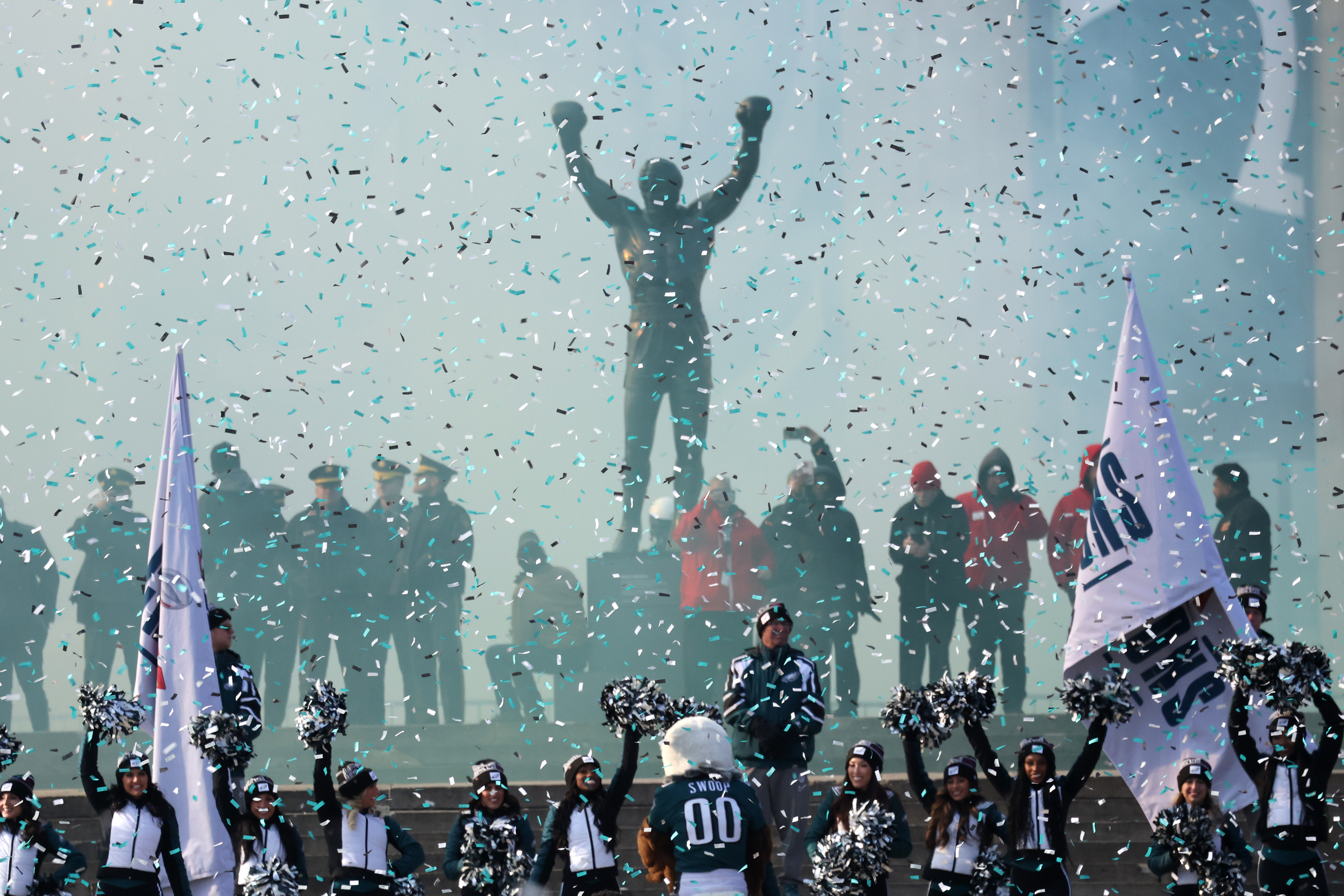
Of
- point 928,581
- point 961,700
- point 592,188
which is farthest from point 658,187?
point 961,700

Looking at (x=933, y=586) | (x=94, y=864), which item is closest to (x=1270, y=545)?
(x=933, y=586)

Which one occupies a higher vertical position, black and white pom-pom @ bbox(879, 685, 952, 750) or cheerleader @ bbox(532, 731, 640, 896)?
black and white pom-pom @ bbox(879, 685, 952, 750)

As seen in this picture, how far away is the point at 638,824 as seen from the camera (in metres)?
9.20

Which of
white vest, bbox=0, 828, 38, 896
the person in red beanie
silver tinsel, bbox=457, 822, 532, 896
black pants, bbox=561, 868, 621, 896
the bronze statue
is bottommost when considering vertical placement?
black pants, bbox=561, 868, 621, 896

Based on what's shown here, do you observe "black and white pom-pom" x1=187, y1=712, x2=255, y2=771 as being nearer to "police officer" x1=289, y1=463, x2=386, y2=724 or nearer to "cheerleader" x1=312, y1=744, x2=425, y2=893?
"cheerleader" x1=312, y1=744, x2=425, y2=893

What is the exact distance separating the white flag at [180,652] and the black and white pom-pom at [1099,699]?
5.41m

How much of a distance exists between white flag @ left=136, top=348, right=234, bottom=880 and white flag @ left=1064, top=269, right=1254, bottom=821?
18.8ft

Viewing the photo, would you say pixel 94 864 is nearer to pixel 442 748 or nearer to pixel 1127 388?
pixel 442 748

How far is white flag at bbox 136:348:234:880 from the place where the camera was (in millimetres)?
8320

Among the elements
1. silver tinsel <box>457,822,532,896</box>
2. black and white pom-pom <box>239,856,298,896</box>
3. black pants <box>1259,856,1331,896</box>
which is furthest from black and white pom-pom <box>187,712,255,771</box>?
black pants <box>1259,856,1331,896</box>

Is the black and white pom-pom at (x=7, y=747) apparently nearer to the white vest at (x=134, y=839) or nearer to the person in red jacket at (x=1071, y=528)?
the white vest at (x=134, y=839)

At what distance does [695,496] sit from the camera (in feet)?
47.9

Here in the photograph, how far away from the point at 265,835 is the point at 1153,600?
19.2 ft

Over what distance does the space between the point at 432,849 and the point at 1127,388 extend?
5878 millimetres
